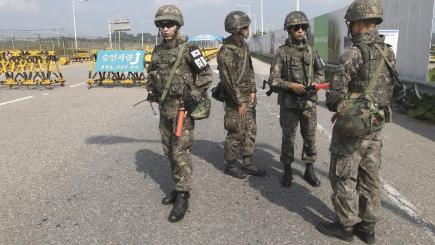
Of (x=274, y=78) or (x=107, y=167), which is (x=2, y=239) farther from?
(x=274, y=78)

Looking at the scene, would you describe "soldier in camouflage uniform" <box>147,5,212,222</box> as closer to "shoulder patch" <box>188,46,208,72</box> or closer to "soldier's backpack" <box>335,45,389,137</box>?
"shoulder patch" <box>188,46,208,72</box>

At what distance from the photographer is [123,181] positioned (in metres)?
4.61

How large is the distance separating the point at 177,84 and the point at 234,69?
1.13m

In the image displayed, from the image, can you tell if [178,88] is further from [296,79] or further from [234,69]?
[296,79]

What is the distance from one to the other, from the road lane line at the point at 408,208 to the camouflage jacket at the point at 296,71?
126 centimetres

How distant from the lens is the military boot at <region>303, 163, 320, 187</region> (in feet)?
14.5

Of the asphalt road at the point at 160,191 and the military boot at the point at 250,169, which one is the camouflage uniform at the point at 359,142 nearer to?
the asphalt road at the point at 160,191

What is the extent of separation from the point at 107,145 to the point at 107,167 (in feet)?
3.88

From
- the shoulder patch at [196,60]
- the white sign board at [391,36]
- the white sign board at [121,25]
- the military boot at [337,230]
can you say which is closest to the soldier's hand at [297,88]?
the shoulder patch at [196,60]

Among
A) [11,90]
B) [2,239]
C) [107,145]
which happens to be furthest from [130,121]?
[11,90]

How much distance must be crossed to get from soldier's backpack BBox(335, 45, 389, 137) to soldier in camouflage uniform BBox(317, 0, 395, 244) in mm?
22

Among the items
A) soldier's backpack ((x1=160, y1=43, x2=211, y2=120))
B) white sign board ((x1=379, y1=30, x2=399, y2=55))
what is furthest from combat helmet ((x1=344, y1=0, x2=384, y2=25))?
white sign board ((x1=379, y1=30, x2=399, y2=55))

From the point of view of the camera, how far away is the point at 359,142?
3.03 metres

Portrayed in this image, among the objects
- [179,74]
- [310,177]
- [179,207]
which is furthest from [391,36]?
[179,207]
